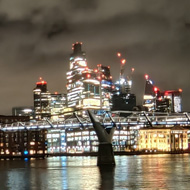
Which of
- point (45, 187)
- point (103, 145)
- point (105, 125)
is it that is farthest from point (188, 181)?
point (105, 125)

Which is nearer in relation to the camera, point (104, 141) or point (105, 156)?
point (104, 141)

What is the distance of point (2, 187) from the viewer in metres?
64.8

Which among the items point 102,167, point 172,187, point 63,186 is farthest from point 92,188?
point 102,167

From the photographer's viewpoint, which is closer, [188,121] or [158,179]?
[158,179]

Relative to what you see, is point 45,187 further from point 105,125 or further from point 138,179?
point 105,125

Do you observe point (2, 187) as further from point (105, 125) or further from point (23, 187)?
point (105, 125)

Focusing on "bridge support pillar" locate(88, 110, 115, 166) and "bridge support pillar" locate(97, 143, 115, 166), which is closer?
"bridge support pillar" locate(88, 110, 115, 166)

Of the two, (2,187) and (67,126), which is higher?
(67,126)

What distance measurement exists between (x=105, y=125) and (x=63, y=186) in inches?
1605

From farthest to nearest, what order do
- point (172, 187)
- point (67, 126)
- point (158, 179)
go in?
point (67, 126), point (158, 179), point (172, 187)

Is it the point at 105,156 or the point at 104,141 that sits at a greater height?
the point at 104,141

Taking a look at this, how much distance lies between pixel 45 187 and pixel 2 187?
611cm

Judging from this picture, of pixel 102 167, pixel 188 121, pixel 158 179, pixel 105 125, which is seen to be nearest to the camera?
pixel 158 179

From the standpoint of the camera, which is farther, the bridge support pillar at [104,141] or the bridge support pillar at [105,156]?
the bridge support pillar at [105,156]
